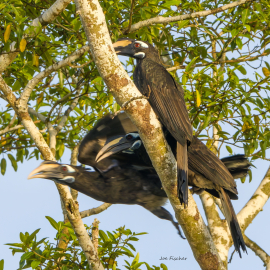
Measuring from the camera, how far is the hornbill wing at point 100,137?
3.63 metres

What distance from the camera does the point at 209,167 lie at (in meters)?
3.28

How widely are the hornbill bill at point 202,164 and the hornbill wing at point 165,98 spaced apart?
0.71 feet

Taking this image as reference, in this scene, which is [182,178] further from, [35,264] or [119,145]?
[35,264]

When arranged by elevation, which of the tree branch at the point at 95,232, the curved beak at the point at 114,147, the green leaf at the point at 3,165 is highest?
the green leaf at the point at 3,165

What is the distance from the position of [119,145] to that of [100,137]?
0.30 meters

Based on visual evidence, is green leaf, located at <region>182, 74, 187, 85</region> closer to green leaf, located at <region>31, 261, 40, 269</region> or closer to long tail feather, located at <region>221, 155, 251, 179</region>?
long tail feather, located at <region>221, 155, 251, 179</region>

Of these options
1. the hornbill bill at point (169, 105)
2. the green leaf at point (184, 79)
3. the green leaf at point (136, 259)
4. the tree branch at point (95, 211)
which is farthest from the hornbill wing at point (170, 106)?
the tree branch at point (95, 211)

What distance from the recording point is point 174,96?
3.16m

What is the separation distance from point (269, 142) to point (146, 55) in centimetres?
177

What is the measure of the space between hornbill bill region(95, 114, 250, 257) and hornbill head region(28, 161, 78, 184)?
0.98 ft

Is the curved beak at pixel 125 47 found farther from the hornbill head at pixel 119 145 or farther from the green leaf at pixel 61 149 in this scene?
the green leaf at pixel 61 149

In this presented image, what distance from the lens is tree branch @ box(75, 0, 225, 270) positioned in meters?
2.43

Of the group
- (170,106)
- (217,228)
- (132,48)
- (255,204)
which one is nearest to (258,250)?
(255,204)

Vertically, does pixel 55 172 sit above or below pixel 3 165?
below
